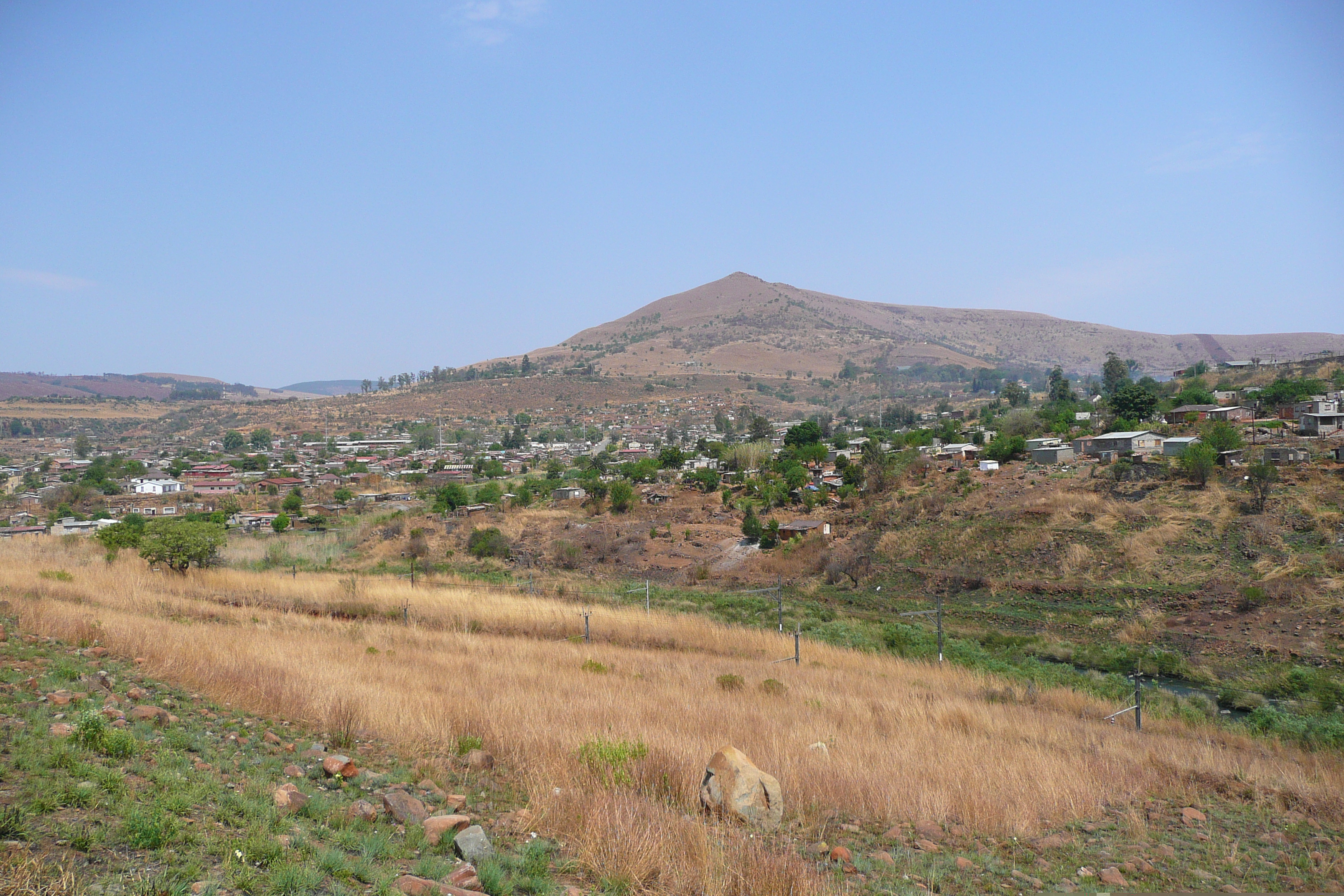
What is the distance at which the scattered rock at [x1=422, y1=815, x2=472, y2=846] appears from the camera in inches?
227

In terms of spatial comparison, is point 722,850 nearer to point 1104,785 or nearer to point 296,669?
point 1104,785

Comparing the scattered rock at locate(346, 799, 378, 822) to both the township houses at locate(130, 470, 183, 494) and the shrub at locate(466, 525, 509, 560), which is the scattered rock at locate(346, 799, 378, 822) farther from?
the township houses at locate(130, 470, 183, 494)

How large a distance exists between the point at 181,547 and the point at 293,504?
33.0m

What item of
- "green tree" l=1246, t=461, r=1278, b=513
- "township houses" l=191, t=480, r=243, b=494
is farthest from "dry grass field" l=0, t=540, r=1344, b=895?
"township houses" l=191, t=480, r=243, b=494

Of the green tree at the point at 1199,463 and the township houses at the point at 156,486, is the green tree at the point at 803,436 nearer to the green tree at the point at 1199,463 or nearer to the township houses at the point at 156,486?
the green tree at the point at 1199,463

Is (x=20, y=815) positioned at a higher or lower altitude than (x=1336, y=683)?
higher

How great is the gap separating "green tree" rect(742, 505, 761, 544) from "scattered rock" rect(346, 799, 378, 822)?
125 feet

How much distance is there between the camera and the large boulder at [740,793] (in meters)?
6.81

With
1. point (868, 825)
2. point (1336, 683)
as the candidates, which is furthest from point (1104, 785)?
point (1336, 683)

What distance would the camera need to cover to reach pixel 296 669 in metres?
11.0

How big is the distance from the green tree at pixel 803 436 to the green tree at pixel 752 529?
25.0m

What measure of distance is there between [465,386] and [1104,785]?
539ft

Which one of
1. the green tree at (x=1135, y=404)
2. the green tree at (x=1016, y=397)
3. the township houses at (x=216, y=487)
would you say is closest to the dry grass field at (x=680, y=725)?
the green tree at (x=1135, y=404)

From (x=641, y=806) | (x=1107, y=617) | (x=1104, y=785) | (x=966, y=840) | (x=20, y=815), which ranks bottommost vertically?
(x=1107, y=617)
